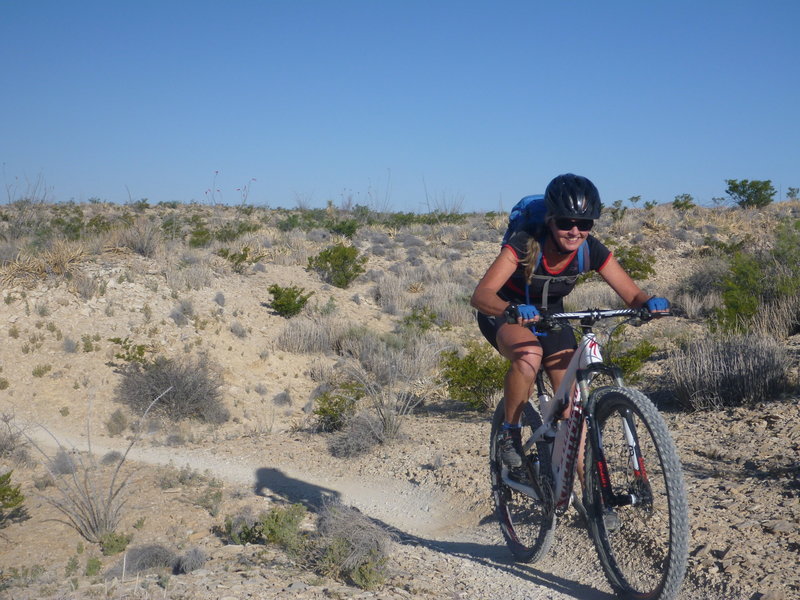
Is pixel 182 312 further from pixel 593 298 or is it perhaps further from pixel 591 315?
pixel 591 315

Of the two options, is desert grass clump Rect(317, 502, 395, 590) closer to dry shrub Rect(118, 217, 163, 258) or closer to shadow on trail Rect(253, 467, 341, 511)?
shadow on trail Rect(253, 467, 341, 511)

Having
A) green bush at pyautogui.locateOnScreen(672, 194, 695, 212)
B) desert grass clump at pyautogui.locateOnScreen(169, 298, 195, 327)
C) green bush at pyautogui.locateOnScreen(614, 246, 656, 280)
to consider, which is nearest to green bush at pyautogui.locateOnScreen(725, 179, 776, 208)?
green bush at pyautogui.locateOnScreen(672, 194, 695, 212)

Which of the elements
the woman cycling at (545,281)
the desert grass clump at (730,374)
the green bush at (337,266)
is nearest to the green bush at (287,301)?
the green bush at (337,266)

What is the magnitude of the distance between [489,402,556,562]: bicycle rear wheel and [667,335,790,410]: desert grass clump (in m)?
2.68

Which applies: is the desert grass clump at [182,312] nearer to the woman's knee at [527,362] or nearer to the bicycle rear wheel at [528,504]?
the bicycle rear wheel at [528,504]

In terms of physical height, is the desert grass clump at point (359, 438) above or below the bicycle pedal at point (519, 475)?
below

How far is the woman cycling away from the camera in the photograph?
139 inches

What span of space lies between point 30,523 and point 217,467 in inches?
72.7

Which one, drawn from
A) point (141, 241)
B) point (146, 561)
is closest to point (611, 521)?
point (146, 561)

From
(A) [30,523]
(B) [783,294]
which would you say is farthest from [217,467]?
(B) [783,294]

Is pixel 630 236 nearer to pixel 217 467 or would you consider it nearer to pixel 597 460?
pixel 217 467

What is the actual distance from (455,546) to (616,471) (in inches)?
74.1

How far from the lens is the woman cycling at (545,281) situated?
354cm

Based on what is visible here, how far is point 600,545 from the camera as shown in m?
A: 3.48
